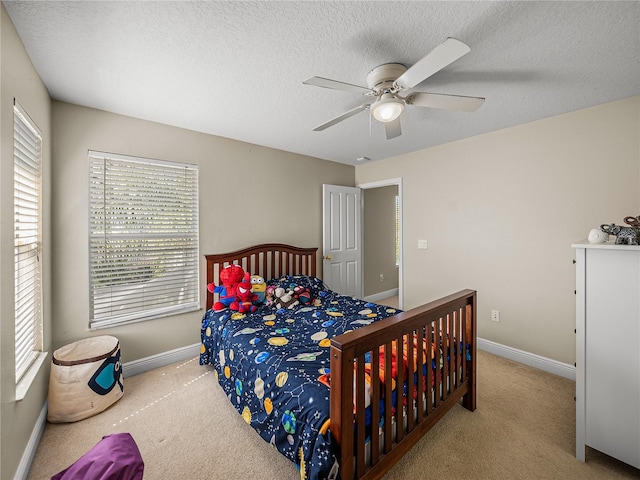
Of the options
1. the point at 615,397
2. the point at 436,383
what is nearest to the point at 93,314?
the point at 436,383

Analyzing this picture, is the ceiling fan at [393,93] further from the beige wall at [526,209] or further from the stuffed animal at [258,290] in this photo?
the stuffed animal at [258,290]

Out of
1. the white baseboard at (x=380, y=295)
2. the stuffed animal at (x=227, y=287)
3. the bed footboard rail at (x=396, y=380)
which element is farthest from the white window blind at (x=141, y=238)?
the white baseboard at (x=380, y=295)

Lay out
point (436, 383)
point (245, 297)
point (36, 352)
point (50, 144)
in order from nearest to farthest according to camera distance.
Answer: point (436, 383)
point (36, 352)
point (50, 144)
point (245, 297)

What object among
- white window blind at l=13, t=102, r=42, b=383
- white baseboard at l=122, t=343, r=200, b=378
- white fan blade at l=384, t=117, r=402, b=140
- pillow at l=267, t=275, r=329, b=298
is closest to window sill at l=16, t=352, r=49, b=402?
white window blind at l=13, t=102, r=42, b=383

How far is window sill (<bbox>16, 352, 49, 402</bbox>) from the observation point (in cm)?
153

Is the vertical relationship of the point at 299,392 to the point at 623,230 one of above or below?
below

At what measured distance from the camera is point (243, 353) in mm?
1970

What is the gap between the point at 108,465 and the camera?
76 centimetres

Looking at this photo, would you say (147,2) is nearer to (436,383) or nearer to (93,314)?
(93,314)

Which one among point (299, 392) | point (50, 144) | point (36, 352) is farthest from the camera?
point (50, 144)

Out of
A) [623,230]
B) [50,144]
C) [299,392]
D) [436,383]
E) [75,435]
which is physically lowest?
[75,435]

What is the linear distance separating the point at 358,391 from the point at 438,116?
7.91 ft

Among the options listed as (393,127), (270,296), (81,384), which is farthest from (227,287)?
(393,127)

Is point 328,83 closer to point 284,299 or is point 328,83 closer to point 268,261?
point 284,299
